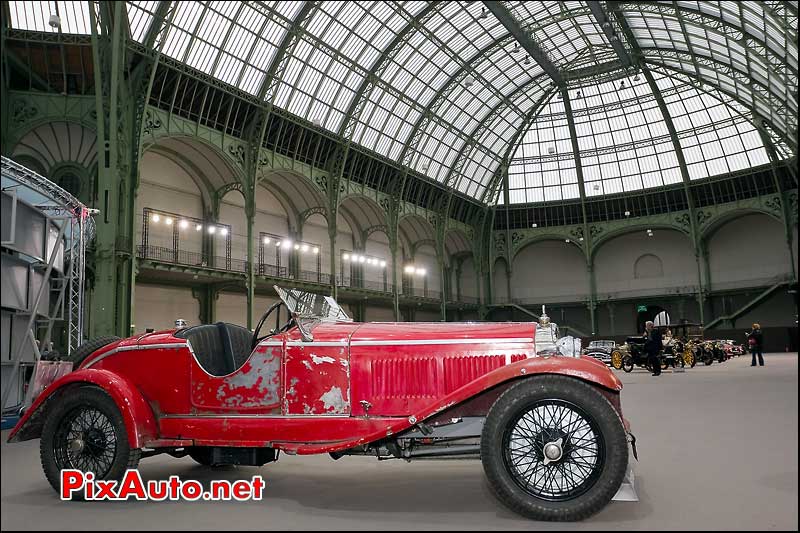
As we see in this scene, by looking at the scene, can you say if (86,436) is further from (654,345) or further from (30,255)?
(654,345)

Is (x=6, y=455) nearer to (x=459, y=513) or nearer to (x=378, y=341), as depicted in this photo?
(x=378, y=341)

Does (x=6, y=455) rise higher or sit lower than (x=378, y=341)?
lower

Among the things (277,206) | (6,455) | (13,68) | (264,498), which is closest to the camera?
(6,455)

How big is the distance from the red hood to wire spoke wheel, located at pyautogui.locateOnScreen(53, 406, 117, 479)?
8.67 feet

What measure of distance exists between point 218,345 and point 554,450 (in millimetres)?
3951

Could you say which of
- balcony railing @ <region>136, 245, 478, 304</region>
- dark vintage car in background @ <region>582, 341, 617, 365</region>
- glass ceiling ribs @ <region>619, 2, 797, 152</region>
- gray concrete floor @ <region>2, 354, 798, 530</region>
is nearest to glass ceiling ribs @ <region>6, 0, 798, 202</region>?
glass ceiling ribs @ <region>619, 2, 797, 152</region>

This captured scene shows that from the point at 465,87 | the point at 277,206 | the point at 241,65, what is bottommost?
the point at 277,206

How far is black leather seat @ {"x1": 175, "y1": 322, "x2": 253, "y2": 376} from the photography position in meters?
6.25

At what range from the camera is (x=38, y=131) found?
1071 inches

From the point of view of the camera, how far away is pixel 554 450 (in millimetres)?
4543

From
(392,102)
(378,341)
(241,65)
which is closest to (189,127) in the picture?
(241,65)

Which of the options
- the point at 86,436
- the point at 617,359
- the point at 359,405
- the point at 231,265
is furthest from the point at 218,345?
the point at 231,265

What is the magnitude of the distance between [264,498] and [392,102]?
41.0m

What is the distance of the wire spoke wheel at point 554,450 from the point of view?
4547mm
